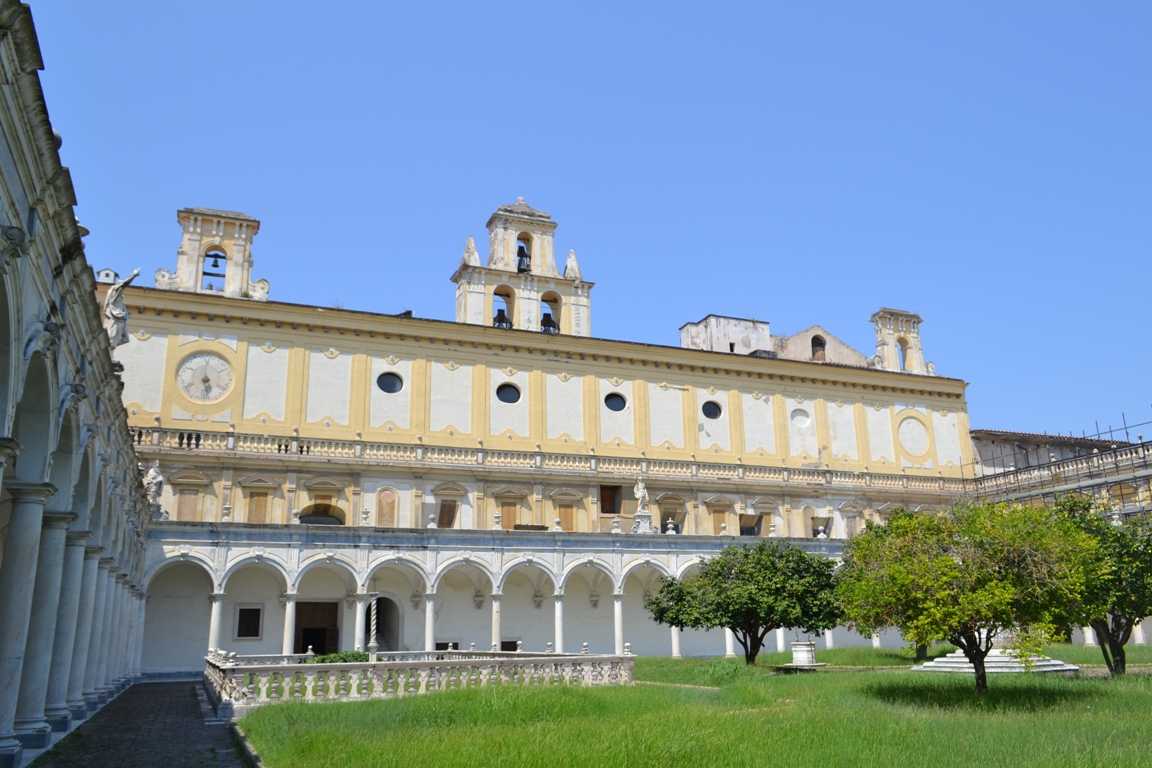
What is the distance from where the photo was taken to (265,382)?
3809cm

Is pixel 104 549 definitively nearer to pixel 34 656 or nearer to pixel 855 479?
pixel 34 656

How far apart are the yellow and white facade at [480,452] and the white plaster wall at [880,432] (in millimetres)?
111

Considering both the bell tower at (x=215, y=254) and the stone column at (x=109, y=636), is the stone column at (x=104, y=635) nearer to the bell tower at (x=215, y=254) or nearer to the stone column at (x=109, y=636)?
the stone column at (x=109, y=636)

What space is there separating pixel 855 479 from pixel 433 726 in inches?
1341

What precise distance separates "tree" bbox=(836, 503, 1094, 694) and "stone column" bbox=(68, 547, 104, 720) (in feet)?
48.0

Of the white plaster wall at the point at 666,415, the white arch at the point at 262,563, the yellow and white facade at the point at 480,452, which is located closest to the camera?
the white arch at the point at 262,563

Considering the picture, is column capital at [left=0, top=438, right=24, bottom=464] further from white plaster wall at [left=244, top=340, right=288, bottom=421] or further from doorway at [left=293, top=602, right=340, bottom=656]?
white plaster wall at [left=244, top=340, right=288, bottom=421]

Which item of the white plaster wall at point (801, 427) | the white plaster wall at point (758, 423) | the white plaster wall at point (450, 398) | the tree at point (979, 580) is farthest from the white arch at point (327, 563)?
the white plaster wall at point (801, 427)

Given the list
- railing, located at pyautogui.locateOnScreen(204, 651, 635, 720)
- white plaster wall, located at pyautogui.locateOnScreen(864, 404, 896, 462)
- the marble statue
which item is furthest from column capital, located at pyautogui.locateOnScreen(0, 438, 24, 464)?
white plaster wall, located at pyautogui.locateOnScreen(864, 404, 896, 462)

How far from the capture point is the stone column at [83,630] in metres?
17.0

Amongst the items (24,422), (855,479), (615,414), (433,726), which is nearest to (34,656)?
(24,422)

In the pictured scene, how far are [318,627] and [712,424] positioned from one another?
19736mm

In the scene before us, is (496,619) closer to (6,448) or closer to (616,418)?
(616,418)

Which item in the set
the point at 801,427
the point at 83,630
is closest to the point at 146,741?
the point at 83,630
